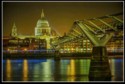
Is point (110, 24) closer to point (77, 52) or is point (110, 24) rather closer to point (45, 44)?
point (77, 52)

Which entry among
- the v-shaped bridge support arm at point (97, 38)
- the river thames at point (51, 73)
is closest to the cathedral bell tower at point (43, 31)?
the river thames at point (51, 73)

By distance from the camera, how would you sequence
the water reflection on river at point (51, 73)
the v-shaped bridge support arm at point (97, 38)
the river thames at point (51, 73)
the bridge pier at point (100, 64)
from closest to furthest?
the v-shaped bridge support arm at point (97, 38), the bridge pier at point (100, 64), the river thames at point (51, 73), the water reflection on river at point (51, 73)

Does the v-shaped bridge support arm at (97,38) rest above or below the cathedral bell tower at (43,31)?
below

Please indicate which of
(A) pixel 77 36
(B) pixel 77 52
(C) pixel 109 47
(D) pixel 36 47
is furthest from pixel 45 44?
(A) pixel 77 36

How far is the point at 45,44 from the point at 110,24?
36.2 m

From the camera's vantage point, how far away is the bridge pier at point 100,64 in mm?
17312

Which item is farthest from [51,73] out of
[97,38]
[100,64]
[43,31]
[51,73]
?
[43,31]

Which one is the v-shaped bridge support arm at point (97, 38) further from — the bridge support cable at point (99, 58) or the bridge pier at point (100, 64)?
the bridge pier at point (100, 64)

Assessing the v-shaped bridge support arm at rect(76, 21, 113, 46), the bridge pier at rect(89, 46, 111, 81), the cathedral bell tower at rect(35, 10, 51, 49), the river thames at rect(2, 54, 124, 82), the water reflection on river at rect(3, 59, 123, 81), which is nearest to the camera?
the v-shaped bridge support arm at rect(76, 21, 113, 46)

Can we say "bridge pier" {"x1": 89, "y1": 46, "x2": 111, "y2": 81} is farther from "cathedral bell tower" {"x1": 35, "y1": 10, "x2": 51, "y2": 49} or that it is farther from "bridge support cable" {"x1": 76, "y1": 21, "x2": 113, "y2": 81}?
"cathedral bell tower" {"x1": 35, "y1": 10, "x2": 51, "y2": 49}

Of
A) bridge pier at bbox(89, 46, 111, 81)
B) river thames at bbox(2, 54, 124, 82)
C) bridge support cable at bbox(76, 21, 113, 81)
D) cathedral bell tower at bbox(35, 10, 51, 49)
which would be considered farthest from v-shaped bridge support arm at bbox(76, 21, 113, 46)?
cathedral bell tower at bbox(35, 10, 51, 49)

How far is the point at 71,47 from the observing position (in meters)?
47.0

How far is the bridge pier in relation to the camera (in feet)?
56.8

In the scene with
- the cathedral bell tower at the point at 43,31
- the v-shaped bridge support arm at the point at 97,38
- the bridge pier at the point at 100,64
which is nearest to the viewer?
the v-shaped bridge support arm at the point at 97,38
